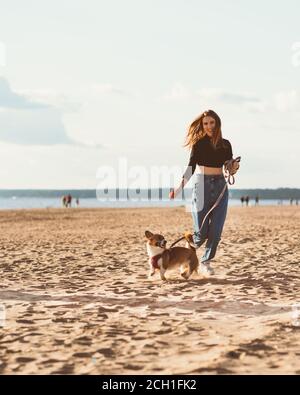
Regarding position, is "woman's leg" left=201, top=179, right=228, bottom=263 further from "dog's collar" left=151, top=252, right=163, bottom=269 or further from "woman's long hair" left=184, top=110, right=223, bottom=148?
"dog's collar" left=151, top=252, right=163, bottom=269

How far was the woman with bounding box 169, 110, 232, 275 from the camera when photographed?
26.5 ft

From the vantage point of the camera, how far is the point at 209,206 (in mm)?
8320

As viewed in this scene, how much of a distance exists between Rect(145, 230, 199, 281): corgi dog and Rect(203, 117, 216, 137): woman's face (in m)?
1.59

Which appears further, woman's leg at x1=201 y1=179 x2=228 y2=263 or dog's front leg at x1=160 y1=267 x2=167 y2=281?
dog's front leg at x1=160 y1=267 x2=167 y2=281

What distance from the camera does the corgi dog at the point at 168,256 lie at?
8.18 metres

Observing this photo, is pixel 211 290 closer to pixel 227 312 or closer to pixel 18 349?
pixel 227 312

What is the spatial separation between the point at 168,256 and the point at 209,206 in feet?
3.23

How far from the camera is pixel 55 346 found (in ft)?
16.6

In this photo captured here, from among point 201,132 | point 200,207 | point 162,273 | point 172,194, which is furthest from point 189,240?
point 201,132
